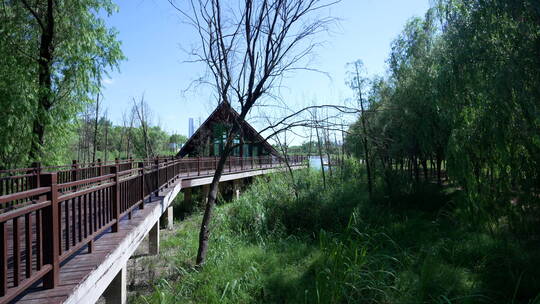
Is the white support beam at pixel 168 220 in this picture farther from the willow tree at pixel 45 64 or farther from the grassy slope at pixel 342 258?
the willow tree at pixel 45 64

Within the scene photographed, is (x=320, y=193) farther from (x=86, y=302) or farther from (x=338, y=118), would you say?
(x=86, y=302)

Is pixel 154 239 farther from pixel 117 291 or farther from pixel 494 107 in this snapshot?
pixel 494 107

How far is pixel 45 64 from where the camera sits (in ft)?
27.5

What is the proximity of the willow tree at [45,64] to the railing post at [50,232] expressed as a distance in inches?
265

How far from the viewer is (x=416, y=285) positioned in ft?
15.6

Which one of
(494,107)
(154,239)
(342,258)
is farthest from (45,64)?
(494,107)

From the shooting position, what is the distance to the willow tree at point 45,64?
7.80 metres

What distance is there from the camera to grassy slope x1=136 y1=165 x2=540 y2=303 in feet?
15.6

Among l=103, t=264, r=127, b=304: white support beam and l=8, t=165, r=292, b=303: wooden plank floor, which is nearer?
l=8, t=165, r=292, b=303: wooden plank floor

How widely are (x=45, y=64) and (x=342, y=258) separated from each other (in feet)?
29.6

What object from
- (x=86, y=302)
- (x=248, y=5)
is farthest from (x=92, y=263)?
(x=248, y=5)

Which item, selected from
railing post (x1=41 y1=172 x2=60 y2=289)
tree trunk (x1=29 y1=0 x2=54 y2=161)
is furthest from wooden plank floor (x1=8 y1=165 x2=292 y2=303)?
tree trunk (x1=29 y1=0 x2=54 y2=161)

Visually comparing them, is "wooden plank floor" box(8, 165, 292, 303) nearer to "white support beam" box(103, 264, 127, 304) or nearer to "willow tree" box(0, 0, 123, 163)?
"white support beam" box(103, 264, 127, 304)

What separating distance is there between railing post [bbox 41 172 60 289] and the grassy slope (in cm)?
234
